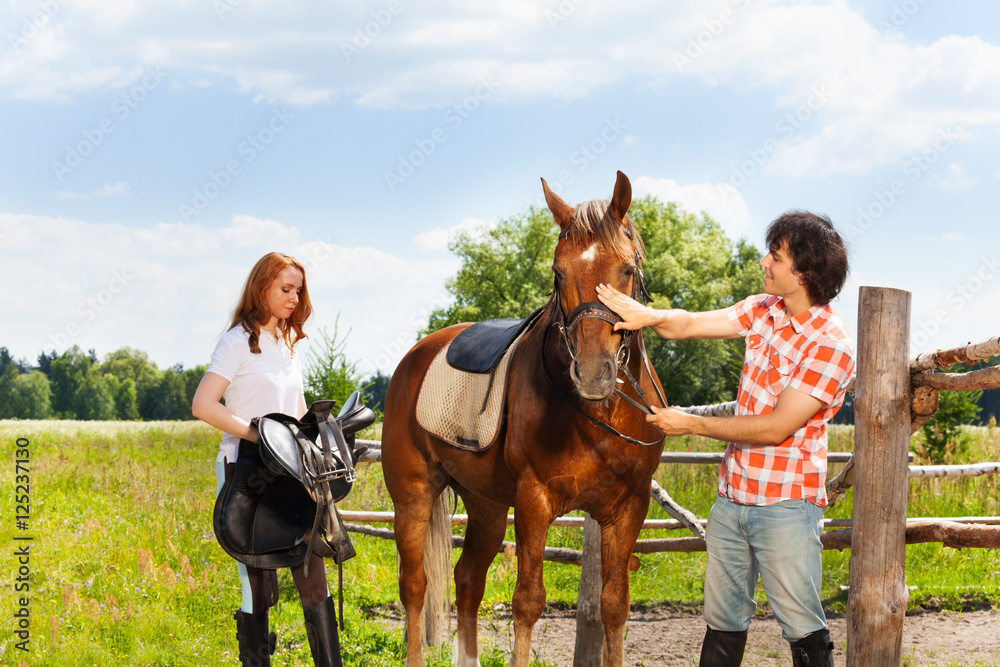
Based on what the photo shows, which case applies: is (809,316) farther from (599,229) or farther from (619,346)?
(599,229)

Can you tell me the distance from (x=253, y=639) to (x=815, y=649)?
259cm

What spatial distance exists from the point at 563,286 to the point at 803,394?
0.98m

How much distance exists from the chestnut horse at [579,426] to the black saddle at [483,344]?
10cm

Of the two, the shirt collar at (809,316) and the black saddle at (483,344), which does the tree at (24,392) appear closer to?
the black saddle at (483,344)

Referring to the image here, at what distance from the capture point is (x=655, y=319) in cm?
295

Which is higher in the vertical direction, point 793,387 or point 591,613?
point 793,387

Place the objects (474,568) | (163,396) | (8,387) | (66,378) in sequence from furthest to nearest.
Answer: (163,396)
(66,378)
(8,387)
(474,568)

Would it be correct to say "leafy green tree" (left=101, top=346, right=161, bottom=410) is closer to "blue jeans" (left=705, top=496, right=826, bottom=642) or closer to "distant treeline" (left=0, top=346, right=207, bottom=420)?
"distant treeline" (left=0, top=346, right=207, bottom=420)

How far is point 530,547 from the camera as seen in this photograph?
125 inches

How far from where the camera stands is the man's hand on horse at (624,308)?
279 cm

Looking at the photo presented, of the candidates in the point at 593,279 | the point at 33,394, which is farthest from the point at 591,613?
the point at 33,394

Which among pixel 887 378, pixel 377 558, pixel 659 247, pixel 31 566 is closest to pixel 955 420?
pixel 377 558

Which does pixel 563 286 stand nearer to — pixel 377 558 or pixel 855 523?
pixel 855 523

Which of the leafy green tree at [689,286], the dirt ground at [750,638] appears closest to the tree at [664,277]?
the leafy green tree at [689,286]
